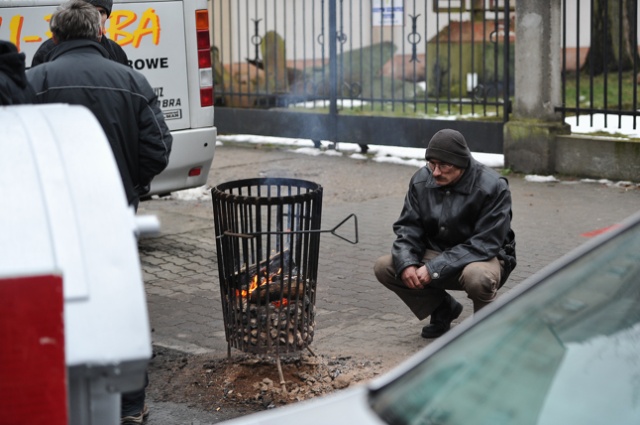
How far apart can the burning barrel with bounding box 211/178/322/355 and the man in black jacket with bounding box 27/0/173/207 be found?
1.26 ft

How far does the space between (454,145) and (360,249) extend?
9.12 feet

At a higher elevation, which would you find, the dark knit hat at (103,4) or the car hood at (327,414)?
the dark knit hat at (103,4)

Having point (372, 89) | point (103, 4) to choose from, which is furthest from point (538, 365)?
point (372, 89)

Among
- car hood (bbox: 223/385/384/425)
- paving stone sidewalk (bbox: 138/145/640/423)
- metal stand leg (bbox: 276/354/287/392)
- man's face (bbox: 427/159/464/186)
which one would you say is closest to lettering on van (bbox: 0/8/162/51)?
paving stone sidewalk (bbox: 138/145/640/423)

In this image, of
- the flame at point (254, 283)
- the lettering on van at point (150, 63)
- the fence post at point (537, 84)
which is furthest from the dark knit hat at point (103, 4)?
the fence post at point (537, 84)

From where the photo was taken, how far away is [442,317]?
5797 mm

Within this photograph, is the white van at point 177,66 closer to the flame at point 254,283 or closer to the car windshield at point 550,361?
the flame at point 254,283

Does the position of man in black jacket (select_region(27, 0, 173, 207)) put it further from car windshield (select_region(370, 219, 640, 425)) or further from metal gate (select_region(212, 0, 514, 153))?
metal gate (select_region(212, 0, 514, 153))

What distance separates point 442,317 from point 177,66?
3516 mm

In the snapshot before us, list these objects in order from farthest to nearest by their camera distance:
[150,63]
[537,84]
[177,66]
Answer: [537,84] < [177,66] < [150,63]

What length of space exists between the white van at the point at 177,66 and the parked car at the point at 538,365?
5.28 metres

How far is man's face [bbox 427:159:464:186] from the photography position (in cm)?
537

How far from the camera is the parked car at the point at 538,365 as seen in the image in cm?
256

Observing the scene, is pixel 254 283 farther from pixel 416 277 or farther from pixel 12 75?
pixel 12 75
